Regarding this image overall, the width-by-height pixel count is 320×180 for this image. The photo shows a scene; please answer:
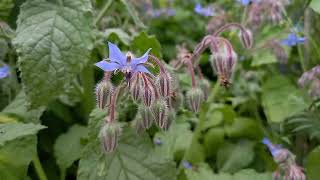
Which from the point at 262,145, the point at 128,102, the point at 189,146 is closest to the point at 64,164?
the point at 128,102

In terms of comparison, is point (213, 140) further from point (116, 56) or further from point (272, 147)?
point (116, 56)

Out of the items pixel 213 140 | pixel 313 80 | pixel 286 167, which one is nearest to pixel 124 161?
pixel 286 167

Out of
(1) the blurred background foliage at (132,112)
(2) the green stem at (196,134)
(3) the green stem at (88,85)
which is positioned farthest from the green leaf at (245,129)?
(3) the green stem at (88,85)

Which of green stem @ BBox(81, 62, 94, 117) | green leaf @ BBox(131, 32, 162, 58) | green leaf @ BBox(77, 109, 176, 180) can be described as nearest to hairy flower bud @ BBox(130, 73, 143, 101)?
green leaf @ BBox(77, 109, 176, 180)

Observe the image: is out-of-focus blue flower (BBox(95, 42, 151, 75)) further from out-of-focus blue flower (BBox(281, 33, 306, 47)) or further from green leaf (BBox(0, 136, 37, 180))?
out-of-focus blue flower (BBox(281, 33, 306, 47))

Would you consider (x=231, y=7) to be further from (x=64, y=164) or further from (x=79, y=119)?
(x=64, y=164)

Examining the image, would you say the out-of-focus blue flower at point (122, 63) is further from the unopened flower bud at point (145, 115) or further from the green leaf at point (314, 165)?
the green leaf at point (314, 165)
